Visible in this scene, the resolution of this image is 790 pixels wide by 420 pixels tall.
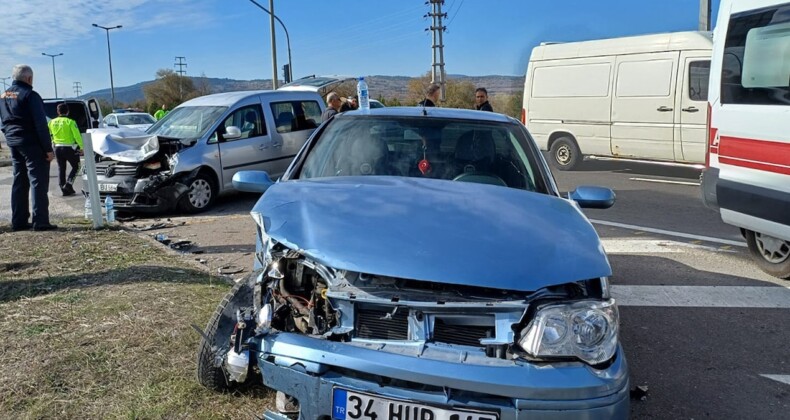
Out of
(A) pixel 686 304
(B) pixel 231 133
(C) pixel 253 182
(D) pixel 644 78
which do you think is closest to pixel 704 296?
(A) pixel 686 304

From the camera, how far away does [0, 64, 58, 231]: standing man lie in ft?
22.5

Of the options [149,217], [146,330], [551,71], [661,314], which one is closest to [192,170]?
[149,217]

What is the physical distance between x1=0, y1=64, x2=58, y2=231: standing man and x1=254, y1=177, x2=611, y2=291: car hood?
5.12 m

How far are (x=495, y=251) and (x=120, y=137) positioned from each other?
28.2 feet

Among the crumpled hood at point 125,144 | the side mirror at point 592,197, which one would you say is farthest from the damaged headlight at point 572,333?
the crumpled hood at point 125,144

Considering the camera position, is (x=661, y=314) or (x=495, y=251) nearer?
(x=495, y=251)

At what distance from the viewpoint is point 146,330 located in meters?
3.79

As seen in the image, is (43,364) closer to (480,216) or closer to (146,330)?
(146,330)

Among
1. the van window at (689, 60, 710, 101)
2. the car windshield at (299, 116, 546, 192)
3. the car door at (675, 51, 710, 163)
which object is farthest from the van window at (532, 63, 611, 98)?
the car windshield at (299, 116, 546, 192)

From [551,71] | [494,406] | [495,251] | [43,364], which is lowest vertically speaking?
[43,364]

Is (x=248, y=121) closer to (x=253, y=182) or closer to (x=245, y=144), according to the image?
(x=245, y=144)

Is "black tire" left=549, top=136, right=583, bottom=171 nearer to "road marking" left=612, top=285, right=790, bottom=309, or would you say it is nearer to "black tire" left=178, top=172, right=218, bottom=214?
"black tire" left=178, top=172, right=218, bottom=214

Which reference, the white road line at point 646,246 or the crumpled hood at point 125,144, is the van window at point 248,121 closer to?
the crumpled hood at point 125,144

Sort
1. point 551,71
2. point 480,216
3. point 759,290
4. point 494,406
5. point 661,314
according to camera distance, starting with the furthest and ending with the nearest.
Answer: point 551,71 → point 759,290 → point 661,314 → point 480,216 → point 494,406
